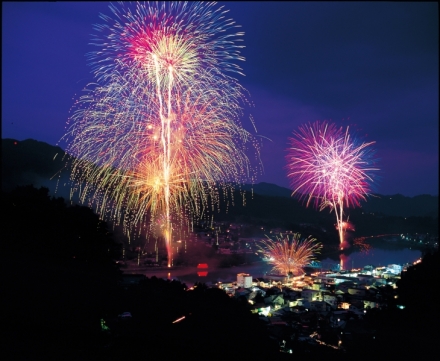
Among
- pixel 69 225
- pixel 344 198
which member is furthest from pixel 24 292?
pixel 344 198

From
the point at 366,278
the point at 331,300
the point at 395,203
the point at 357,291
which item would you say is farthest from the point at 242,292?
the point at 395,203

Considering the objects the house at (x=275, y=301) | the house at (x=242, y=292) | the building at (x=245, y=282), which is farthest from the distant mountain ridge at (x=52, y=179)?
the house at (x=275, y=301)

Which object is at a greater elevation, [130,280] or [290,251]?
[290,251]

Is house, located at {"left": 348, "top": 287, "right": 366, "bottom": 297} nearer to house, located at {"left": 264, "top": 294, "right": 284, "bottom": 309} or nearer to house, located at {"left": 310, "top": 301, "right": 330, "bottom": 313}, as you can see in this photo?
house, located at {"left": 310, "top": 301, "right": 330, "bottom": 313}

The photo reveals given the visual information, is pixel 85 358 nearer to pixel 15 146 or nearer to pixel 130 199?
pixel 130 199

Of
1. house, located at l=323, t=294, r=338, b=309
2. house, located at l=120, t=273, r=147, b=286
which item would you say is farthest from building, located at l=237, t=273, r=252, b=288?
house, located at l=120, t=273, r=147, b=286

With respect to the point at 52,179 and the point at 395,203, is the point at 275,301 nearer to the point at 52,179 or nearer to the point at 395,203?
the point at 52,179
